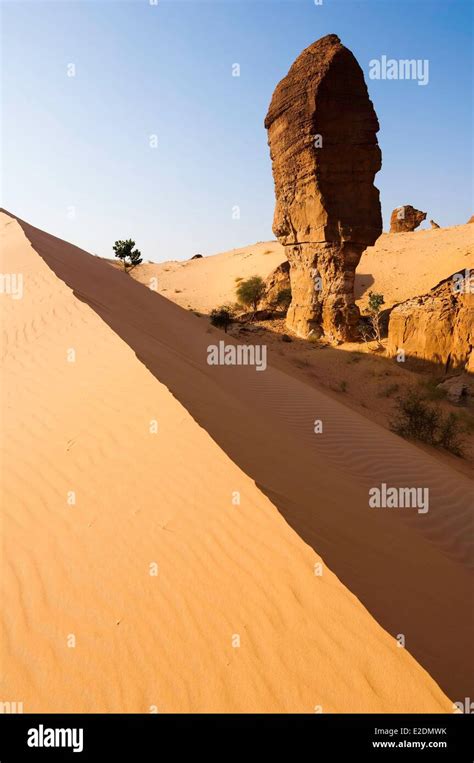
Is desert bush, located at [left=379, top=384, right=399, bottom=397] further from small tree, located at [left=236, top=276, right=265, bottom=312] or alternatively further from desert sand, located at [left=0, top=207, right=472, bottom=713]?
small tree, located at [left=236, top=276, right=265, bottom=312]

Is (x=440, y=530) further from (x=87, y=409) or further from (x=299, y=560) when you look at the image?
(x=87, y=409)

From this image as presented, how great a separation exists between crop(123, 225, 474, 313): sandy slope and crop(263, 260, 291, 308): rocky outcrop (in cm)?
335

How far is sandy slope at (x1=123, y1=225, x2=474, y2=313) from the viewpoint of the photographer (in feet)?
88.8

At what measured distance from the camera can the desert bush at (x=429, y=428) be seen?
9.01 m

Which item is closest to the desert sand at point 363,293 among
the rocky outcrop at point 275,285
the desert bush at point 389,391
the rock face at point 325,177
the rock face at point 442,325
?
the desert bush at point 389,391

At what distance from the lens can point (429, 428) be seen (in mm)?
9180

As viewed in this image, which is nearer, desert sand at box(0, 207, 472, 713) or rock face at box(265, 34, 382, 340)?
desert sand at box(0, 207, 472, 713)

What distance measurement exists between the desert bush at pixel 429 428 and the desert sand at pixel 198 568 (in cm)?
413

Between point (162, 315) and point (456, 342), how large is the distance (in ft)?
28.6

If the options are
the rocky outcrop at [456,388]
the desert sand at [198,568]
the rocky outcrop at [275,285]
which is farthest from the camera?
the rocky outcrop at [275,285]

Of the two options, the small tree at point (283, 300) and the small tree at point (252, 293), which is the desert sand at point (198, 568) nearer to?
the small tree at point (283, 300)

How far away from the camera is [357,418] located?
8562 mm

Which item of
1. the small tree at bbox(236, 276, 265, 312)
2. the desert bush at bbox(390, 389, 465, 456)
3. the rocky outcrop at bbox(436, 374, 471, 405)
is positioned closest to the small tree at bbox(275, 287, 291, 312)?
the small tree at bbox(236, 276, 265, 312)
